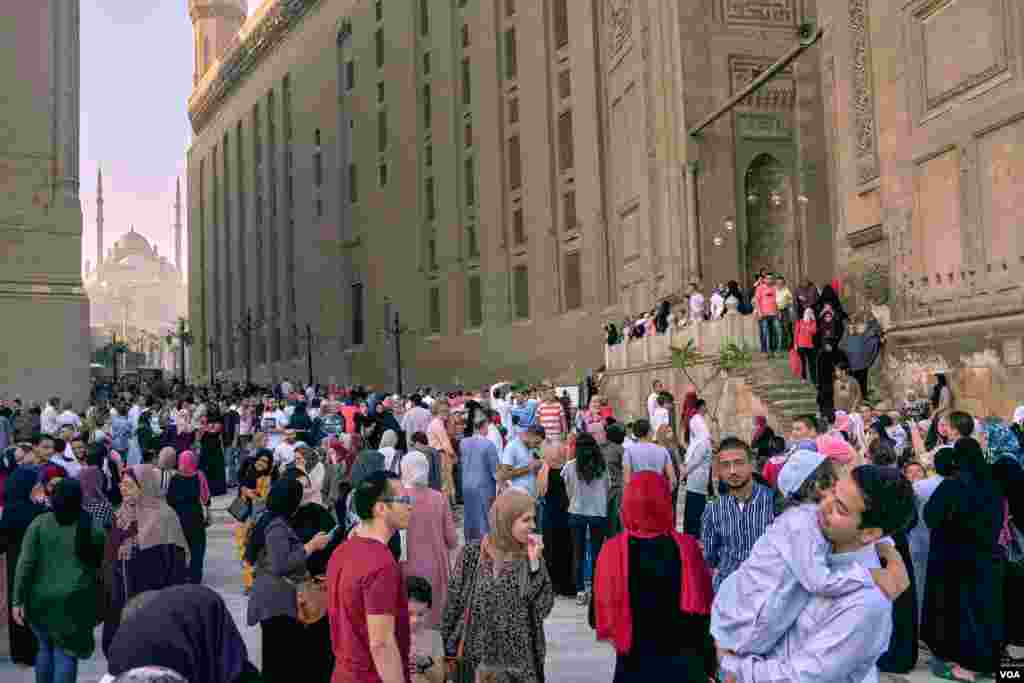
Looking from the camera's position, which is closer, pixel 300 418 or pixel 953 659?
pixel 953 659

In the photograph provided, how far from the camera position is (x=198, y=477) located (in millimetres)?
10398

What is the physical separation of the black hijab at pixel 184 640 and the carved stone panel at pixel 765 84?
82.1 ft

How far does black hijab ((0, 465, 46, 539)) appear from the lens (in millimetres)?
8320

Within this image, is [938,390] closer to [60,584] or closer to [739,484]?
[739,484]

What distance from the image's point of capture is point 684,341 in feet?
69.6

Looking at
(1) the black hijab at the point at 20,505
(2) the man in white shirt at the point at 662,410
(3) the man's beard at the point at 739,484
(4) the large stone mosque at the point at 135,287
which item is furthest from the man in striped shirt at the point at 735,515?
(4) the large stone mosque at the point at 135,287

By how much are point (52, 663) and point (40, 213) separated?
2011 cm

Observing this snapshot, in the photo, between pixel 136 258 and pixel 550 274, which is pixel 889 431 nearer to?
pixel 550 274

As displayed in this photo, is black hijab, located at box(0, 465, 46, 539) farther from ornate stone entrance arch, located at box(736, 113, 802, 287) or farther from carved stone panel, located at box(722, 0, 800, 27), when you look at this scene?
carved stone panel, located at box(722, 0, 800, 27)

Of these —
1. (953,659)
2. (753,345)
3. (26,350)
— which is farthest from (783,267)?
(953,659)

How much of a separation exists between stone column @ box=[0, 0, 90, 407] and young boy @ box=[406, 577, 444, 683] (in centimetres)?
1990

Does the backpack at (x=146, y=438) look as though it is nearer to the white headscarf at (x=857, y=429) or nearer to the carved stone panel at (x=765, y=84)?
the white headscarf at (x=857, y=429)

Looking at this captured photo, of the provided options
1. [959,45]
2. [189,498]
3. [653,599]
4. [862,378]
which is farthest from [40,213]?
[653,599]

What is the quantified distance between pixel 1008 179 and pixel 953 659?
930cm
